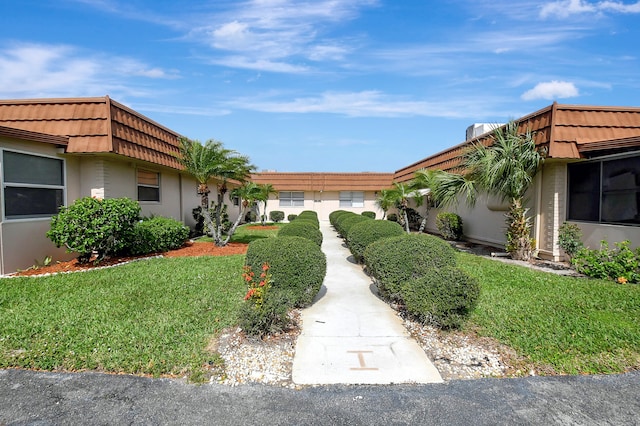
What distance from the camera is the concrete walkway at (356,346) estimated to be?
136 inches

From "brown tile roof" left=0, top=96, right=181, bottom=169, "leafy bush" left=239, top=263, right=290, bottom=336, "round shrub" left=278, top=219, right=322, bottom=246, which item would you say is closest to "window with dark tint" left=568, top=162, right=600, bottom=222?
"round shrub" left=278, top=219, right=322, bottom=246

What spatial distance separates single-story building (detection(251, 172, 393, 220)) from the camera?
28516 millimetres

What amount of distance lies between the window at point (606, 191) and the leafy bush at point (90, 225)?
11326 mm

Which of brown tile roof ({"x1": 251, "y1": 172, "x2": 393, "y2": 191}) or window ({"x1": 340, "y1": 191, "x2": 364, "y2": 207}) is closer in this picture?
brown tile roof ({"x1": 251, "y1": 172, "x2": 393, "y2": 191})

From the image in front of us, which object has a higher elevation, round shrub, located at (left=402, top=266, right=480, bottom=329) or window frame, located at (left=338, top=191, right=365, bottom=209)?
window frame, located at (left=338, top=191, right=365, bottom=209)

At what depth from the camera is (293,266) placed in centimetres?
538

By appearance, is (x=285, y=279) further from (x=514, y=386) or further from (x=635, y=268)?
(x=635, y=268)

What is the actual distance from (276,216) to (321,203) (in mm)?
4131

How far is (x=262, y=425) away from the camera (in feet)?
8.84

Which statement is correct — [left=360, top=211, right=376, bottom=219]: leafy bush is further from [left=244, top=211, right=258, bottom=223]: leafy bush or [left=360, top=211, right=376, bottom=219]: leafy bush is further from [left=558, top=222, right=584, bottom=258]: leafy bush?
[left=558, top=222, right=584, bottom=258]: leafy bush

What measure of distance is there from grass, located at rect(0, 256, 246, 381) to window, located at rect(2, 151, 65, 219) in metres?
1.87

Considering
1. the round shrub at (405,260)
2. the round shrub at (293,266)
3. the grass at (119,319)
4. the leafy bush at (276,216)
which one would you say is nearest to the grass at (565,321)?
the round shrub at (405,260)

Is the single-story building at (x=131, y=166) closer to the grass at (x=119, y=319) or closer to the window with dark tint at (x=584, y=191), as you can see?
the window with dark tint at (x=584, y=191)

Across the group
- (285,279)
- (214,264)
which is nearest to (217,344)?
(285,279)
